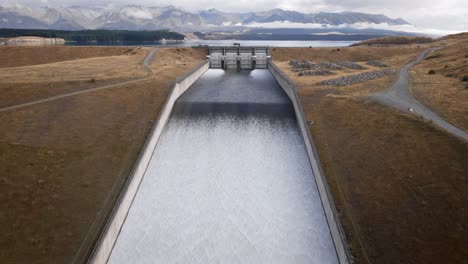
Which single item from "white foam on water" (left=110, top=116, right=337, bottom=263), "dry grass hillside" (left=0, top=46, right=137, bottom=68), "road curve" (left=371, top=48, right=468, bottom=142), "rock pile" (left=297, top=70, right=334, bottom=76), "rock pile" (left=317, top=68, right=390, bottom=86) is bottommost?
"white foam on water" (left=110, top=116, right=337, bottom=263)

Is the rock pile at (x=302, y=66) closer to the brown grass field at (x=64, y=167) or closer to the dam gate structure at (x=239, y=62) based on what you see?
the dam gate structure at (x=239, y=62)

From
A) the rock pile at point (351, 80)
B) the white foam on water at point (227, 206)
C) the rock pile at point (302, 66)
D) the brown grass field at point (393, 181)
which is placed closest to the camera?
the brown grass field at point (393, 181)

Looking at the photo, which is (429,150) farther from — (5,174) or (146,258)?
(5,174)

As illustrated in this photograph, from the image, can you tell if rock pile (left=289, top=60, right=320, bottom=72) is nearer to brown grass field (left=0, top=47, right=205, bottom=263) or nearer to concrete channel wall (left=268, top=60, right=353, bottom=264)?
concrete channel wall (left=268, top=60, right=353, bottom=264)

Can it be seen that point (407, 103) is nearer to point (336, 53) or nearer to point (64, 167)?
point (64, 167)

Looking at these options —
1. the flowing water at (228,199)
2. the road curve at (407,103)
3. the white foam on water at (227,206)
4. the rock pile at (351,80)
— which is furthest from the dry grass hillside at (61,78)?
the road curve at (407,103)

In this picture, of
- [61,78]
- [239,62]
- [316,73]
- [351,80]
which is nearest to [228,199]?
[351,80]

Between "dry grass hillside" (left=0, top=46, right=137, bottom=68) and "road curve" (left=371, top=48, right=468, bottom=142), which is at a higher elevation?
"dry grass hillside" (left=0, top=46, right=137, bottom=68)

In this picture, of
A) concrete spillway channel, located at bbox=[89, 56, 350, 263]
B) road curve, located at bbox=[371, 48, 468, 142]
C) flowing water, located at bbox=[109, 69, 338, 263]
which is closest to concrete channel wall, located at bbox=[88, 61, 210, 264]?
concrete spillway channel, located at bbox=[89, 56, 350, 263]
